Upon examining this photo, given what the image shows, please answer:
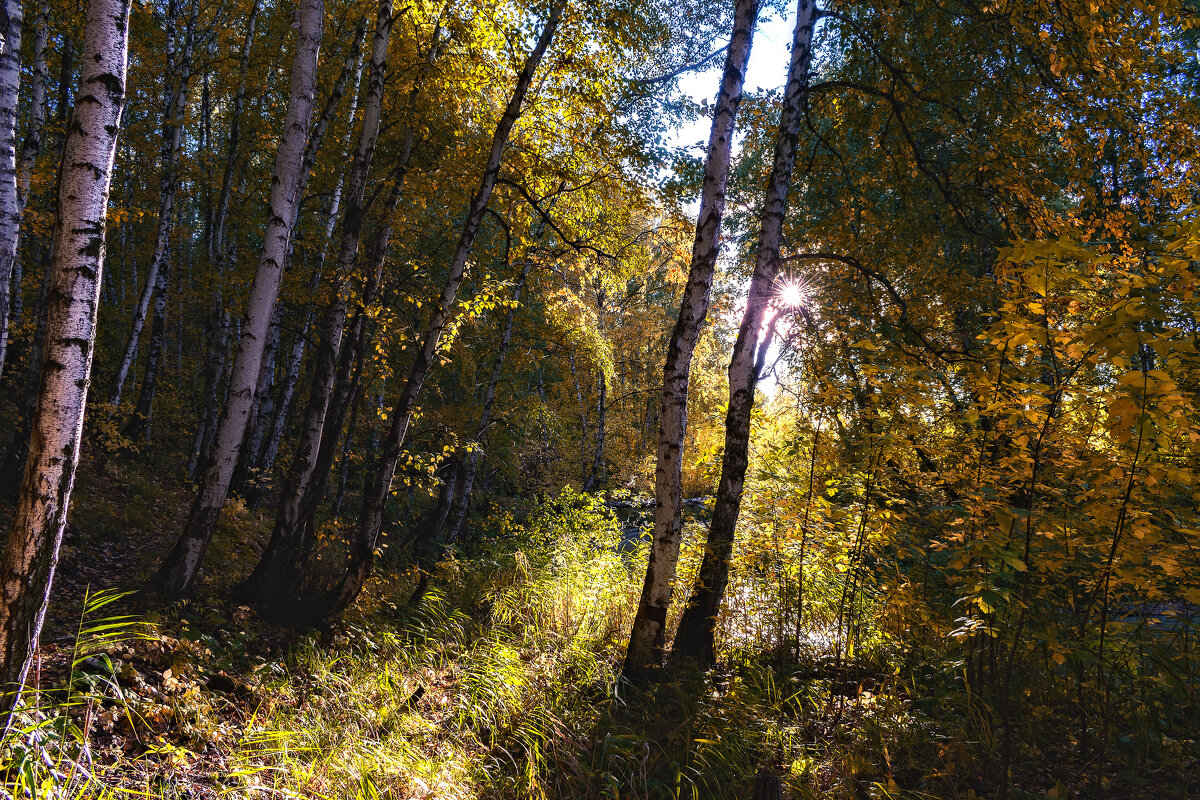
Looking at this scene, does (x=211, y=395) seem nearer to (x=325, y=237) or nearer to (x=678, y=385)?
(x=325, y=237)

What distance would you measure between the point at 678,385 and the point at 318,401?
12.4 feet

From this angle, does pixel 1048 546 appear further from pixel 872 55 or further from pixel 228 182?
pixel 228 182

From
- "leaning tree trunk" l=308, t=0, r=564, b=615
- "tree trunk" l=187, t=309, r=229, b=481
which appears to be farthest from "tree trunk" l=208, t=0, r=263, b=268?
"leaning tree trunk" l=308, t=0, r=564, b=615

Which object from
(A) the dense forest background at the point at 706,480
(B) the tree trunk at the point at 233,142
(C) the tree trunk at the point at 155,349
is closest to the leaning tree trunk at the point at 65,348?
(A) the dense forest background at the point at 706,480

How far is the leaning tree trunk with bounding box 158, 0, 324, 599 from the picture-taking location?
4.73 m

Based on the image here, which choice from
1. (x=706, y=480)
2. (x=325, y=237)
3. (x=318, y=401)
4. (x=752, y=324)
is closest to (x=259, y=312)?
→ (x=318, y=401)

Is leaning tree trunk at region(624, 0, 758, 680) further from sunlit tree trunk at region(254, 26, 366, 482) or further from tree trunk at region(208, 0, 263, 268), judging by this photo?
tree trunk at region(208, 0, 263, 268)

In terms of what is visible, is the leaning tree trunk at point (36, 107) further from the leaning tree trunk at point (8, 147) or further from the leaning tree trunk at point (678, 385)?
the leaning tree trunk at point (678, 385)

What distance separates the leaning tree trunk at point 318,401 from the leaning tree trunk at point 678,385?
3.48m

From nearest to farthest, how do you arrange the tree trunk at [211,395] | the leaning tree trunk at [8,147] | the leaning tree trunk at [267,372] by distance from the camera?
the leaning tree trunk at [8,147]
the leaning tree trunk at [267,372]
the tree trunk at [211,395]

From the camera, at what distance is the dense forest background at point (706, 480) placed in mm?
2525

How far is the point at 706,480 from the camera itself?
18.7ft

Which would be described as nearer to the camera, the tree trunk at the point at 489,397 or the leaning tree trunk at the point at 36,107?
the leaning tree trunk at the point at 36,107

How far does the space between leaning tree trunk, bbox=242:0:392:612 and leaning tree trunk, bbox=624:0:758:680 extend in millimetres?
3480
